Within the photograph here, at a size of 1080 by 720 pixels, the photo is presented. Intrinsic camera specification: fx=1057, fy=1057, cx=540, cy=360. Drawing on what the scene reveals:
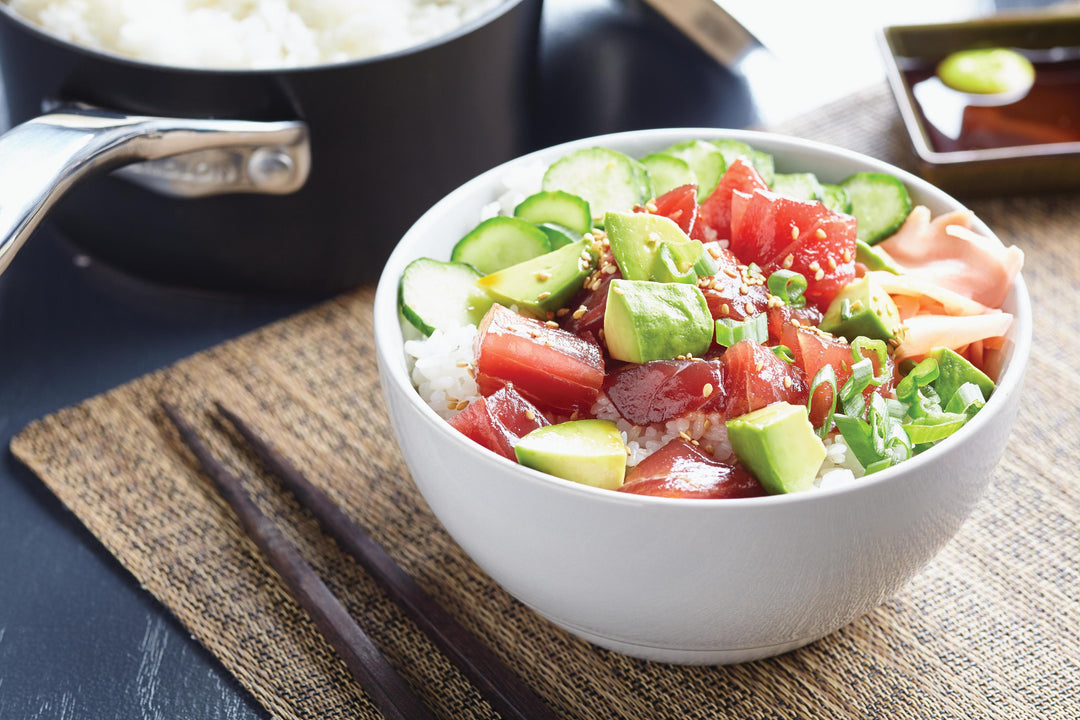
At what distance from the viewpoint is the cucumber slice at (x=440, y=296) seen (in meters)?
1.64

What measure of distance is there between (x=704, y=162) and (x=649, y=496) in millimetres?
802

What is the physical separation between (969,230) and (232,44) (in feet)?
4.81

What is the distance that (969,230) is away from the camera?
1.73 metres

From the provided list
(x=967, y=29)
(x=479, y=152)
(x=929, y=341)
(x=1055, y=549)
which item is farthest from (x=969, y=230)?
(x=967, y=29)

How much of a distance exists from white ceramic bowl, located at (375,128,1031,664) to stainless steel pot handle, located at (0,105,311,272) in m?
0.57

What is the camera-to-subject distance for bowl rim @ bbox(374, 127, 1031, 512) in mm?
1271

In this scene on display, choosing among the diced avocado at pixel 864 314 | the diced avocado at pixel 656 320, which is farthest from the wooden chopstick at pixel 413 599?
the diced avocado at pixel 864 314

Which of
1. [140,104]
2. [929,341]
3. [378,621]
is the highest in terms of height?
[140,104]

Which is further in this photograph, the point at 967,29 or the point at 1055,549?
the point at 967,29

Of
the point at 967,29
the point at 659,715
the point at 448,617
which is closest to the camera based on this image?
the point at 659,715

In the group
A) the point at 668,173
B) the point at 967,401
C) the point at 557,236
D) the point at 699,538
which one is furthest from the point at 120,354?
the point at 967,401

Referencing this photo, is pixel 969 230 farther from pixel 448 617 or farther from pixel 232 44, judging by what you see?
pixel 232 44

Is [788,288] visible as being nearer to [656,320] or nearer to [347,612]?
[656,320]

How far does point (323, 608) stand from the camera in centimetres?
163
